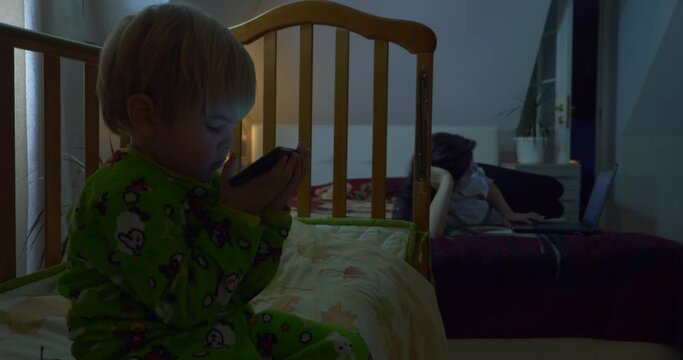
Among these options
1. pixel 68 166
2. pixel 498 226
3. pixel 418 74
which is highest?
pixel 418 74

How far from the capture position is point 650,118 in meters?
3.53

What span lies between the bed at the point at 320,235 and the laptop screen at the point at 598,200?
87 cm

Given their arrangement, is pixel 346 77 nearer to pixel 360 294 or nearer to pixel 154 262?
pixel 360 294

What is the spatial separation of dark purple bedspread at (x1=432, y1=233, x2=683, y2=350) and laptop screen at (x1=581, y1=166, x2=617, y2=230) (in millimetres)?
357

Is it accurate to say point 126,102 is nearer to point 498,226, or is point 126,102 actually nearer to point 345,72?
→ point 345,72

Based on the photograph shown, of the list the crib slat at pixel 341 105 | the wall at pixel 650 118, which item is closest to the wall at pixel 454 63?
the wall at pixel 650 118

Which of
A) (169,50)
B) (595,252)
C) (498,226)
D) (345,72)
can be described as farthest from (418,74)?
(498,226)

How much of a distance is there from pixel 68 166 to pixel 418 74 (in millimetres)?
1193

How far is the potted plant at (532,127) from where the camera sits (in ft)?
12.1

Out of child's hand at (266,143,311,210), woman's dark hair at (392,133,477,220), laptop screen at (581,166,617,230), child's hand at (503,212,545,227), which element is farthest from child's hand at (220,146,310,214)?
child's hand at (503,212,545,227)

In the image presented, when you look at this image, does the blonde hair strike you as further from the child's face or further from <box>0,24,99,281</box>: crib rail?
<box>0,24,99,281</box>: crib rail

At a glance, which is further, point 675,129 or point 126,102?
point 675,129

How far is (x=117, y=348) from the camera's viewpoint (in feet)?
2.05

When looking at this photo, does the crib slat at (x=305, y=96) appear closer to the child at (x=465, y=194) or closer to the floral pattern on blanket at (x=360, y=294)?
the floral pattern on blanket at (x=360, y=294)
